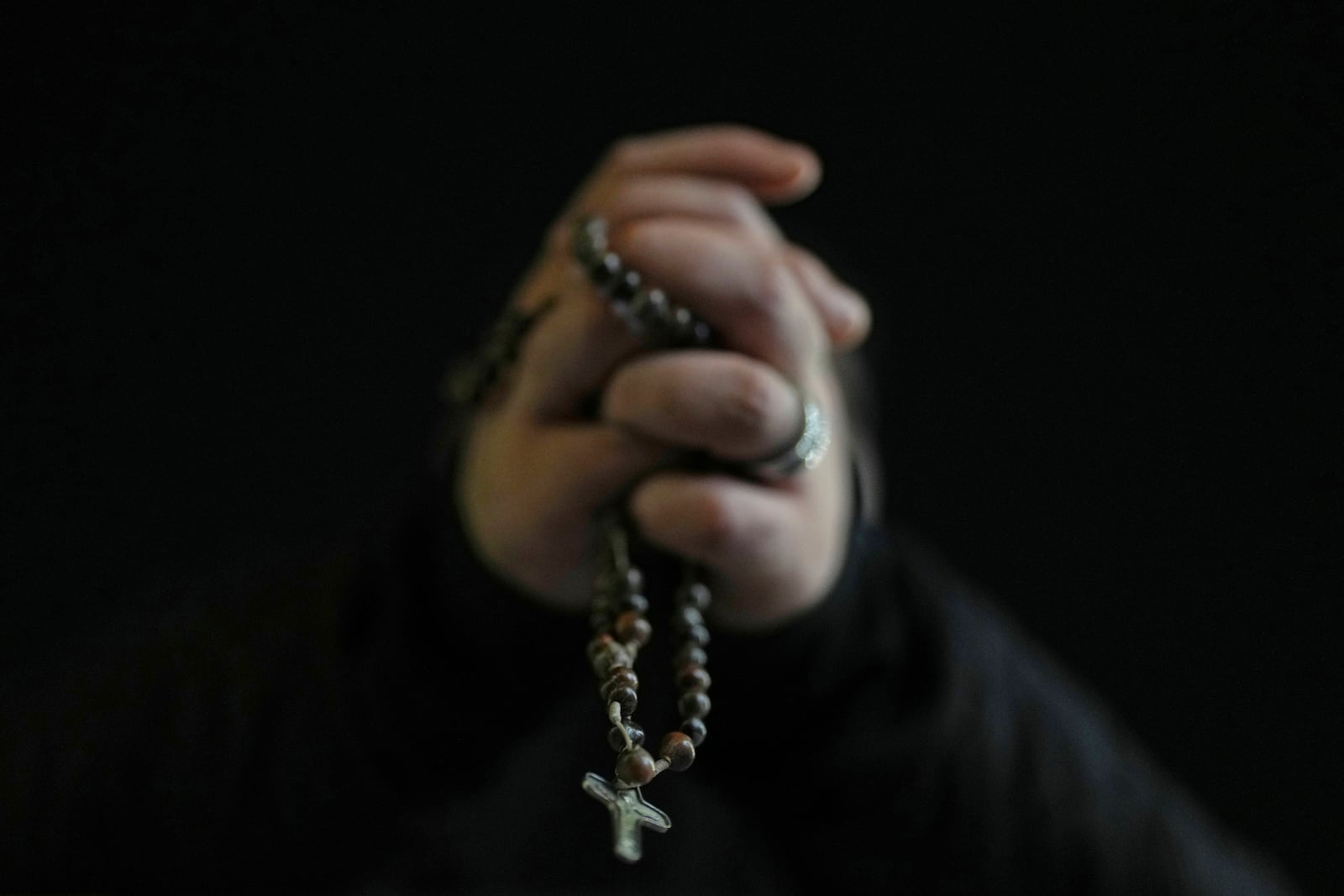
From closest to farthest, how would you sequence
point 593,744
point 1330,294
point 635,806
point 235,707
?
point 635,806 < point 235,707 < point 593,744 < point 1330,294

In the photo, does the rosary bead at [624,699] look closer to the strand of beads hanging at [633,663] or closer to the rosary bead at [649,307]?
the strand of beads hanging at [633,663]

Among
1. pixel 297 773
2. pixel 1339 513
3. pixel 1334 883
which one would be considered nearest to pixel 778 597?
pixel 297 773

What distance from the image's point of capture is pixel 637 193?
1.54ft

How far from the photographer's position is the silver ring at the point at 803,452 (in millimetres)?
420

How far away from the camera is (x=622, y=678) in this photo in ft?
0.95

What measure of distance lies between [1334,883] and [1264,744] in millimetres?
147

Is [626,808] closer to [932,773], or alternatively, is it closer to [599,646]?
[599,646]

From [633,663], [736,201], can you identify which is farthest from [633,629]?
[736,201]

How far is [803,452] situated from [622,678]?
0.16 metres

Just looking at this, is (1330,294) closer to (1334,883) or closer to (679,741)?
(1334,883)

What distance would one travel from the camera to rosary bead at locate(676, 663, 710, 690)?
→ 323mm

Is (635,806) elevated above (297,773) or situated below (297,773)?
above

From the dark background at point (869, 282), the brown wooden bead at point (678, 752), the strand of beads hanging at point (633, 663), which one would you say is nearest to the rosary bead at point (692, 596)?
the strand of beads hanging at point (633, 663)

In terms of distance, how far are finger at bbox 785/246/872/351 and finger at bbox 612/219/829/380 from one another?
3 centimetres
